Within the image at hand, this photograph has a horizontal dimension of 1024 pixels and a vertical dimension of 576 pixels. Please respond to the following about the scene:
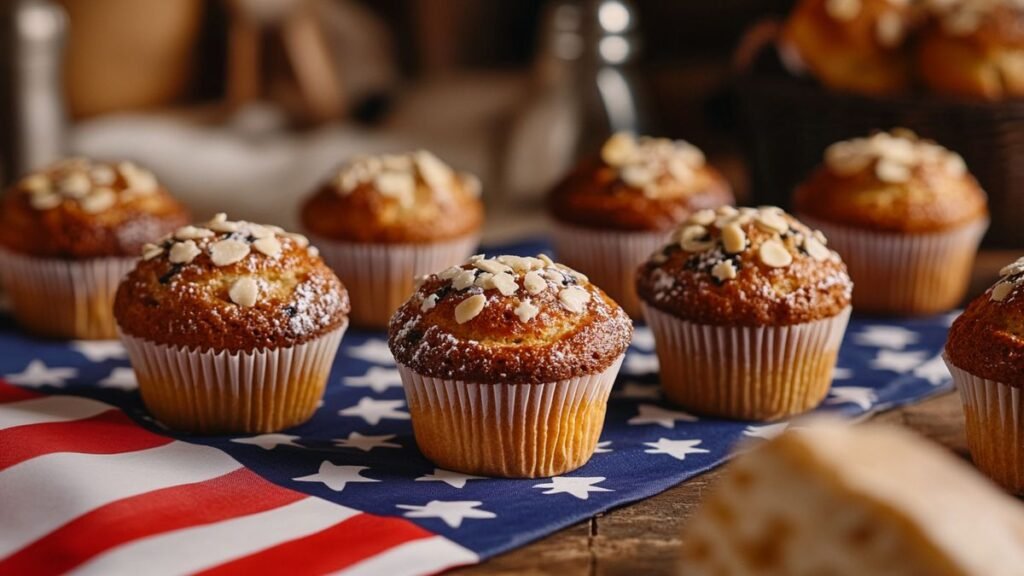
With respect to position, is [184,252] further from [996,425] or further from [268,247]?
[996,425]

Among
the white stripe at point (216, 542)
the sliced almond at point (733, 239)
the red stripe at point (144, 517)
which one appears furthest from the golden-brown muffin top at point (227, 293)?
the sliced almond at point (733, 239)

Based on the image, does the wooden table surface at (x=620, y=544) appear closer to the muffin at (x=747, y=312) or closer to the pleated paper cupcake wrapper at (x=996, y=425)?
the muffin at (x=747, y=312)

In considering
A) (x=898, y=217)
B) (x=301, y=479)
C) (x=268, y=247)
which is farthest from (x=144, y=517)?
(x=898, y=217)

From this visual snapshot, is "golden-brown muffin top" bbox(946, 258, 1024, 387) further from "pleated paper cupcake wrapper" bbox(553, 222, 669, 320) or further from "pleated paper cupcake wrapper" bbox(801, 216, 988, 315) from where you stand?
"pleated paper cupcake wrapper" bbox(553, 222, 669, 320)

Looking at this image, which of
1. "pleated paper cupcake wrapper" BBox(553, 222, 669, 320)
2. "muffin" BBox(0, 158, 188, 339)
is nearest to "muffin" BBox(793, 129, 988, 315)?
"pleated paper cupcake wrapper" BBox(553, 222, 669, 320)

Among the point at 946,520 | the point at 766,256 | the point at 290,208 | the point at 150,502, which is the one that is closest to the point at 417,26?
the point at 290,208

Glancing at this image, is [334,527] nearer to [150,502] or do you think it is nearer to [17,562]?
[150,502]

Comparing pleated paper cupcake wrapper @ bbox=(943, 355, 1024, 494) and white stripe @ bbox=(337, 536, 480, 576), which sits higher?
pleated paper cupcake wrapper @ bbox=(943, 355, 1024, 494)
